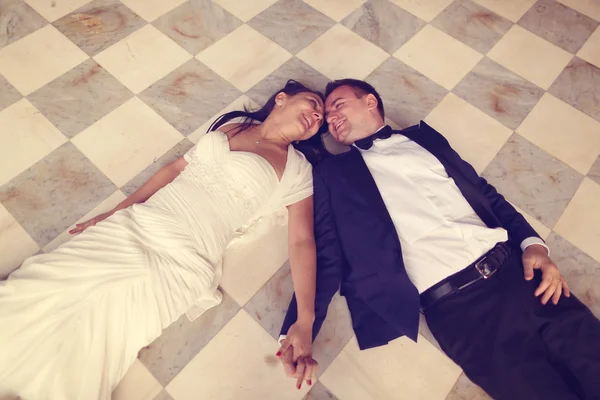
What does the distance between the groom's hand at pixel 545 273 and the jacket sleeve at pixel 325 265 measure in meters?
0.56

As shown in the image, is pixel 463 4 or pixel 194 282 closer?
pixel 194 282

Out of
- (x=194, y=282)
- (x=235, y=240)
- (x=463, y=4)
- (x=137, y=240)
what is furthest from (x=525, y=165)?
(x=137, y=240)

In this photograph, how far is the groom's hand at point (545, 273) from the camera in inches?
46.5

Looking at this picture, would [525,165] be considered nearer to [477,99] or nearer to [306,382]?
[477,99]

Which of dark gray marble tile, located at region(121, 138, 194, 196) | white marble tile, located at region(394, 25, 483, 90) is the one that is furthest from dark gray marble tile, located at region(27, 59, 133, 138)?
white marble tile, located at region(394, 25, 483, 90)

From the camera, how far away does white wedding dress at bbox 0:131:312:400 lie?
3.22ft

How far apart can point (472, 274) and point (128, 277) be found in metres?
0.96

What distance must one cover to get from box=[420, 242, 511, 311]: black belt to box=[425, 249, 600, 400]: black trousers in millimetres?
20

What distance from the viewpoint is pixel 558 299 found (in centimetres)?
119

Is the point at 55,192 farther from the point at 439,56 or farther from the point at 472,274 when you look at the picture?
the point at 439,56

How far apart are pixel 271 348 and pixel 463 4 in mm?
1968

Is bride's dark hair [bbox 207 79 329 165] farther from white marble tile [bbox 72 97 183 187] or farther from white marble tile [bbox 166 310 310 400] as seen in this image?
white marble tile [bbox 166 310 310 400]

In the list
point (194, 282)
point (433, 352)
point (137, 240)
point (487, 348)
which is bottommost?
point (433, 352)

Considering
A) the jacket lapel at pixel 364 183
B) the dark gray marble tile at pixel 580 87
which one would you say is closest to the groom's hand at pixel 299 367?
the jacket lapel at pixel 364 183
